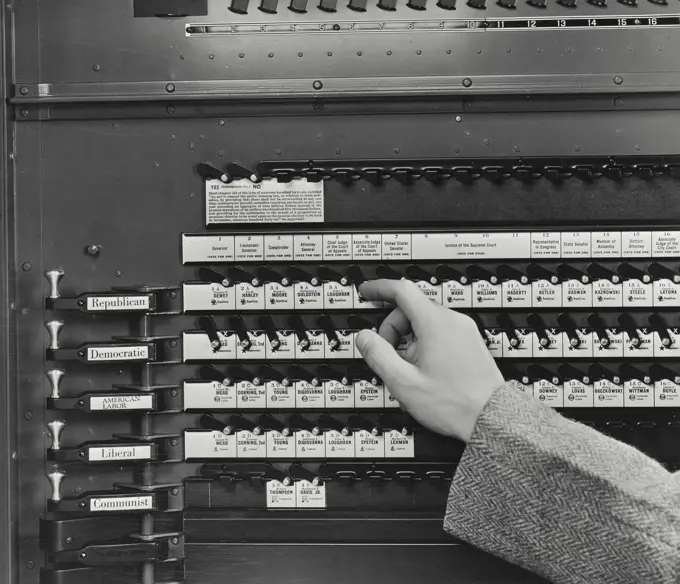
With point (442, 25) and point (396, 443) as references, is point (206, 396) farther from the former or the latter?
point (442, 25)

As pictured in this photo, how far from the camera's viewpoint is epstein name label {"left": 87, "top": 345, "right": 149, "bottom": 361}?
160 centimetres

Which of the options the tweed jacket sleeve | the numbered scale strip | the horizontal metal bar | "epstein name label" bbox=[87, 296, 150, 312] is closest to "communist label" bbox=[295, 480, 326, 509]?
the tweed jacket sleeve

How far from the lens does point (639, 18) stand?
5.39ft

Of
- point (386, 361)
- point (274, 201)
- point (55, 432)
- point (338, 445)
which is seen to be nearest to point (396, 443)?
point (338, 445)

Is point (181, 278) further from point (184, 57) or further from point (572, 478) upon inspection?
point (572, 478)

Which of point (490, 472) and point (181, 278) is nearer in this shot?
point (490, 472)

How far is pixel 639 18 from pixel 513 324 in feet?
2.96

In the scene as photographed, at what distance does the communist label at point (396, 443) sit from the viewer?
164 cm

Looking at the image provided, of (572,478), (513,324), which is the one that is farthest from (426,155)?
(572,478)

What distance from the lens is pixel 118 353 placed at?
1.61 meters

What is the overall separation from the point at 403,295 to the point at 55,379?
97 cm

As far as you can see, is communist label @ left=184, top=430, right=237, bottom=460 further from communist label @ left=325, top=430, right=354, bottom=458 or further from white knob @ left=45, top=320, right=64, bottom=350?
white knob @ left=45, top=320, right=64, bottom=350

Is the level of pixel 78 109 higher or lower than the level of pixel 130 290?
higher

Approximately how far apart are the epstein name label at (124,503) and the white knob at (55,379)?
31 cm
